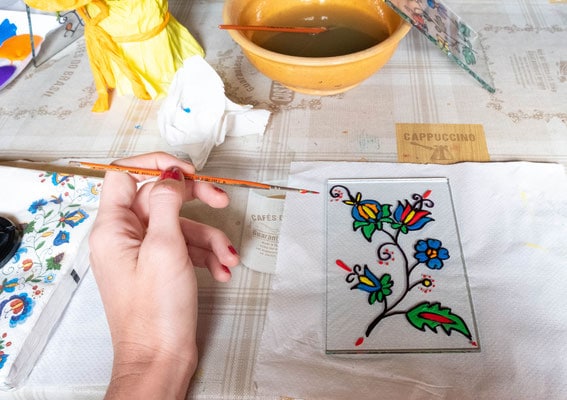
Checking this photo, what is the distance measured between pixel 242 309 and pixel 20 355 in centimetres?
23

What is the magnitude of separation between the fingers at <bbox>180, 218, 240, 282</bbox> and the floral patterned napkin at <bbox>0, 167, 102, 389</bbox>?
0.13 metres

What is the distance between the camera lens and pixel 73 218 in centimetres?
57

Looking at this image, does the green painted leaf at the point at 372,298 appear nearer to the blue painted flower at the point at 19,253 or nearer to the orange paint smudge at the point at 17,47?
the blue painted flower at the point at 19,253

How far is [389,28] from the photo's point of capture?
682 millimetres

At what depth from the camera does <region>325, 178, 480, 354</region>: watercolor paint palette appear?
479mm

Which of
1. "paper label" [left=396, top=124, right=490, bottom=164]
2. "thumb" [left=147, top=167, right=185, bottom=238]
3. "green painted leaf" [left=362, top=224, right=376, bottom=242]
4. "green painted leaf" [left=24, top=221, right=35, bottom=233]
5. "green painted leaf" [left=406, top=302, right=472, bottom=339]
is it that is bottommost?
"green painted leaf" [left=406, top=302, right=472, bottom=339]

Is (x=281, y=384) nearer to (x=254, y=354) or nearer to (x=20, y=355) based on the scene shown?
(x=254, y=354)

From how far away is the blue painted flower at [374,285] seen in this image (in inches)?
20.0

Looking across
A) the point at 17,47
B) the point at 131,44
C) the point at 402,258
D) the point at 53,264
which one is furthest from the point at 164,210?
the point at 17,47

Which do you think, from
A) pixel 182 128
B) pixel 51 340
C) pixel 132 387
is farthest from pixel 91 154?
pixel 132 387

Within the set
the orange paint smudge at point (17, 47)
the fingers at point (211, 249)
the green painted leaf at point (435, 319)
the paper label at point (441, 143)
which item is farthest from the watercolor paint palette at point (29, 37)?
the green painted leaf at point (435, 319)

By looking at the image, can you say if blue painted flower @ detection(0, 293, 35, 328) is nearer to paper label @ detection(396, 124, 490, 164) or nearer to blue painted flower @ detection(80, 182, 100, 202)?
blue painted flower @ detection(80, 182, 100, 202)

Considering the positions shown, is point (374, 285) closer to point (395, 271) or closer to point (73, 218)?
point (395, 271)

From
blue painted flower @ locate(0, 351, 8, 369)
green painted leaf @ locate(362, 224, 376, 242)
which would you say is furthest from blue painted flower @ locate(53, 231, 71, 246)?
green painted leaf @ locate(362, 224, 376, 242)
